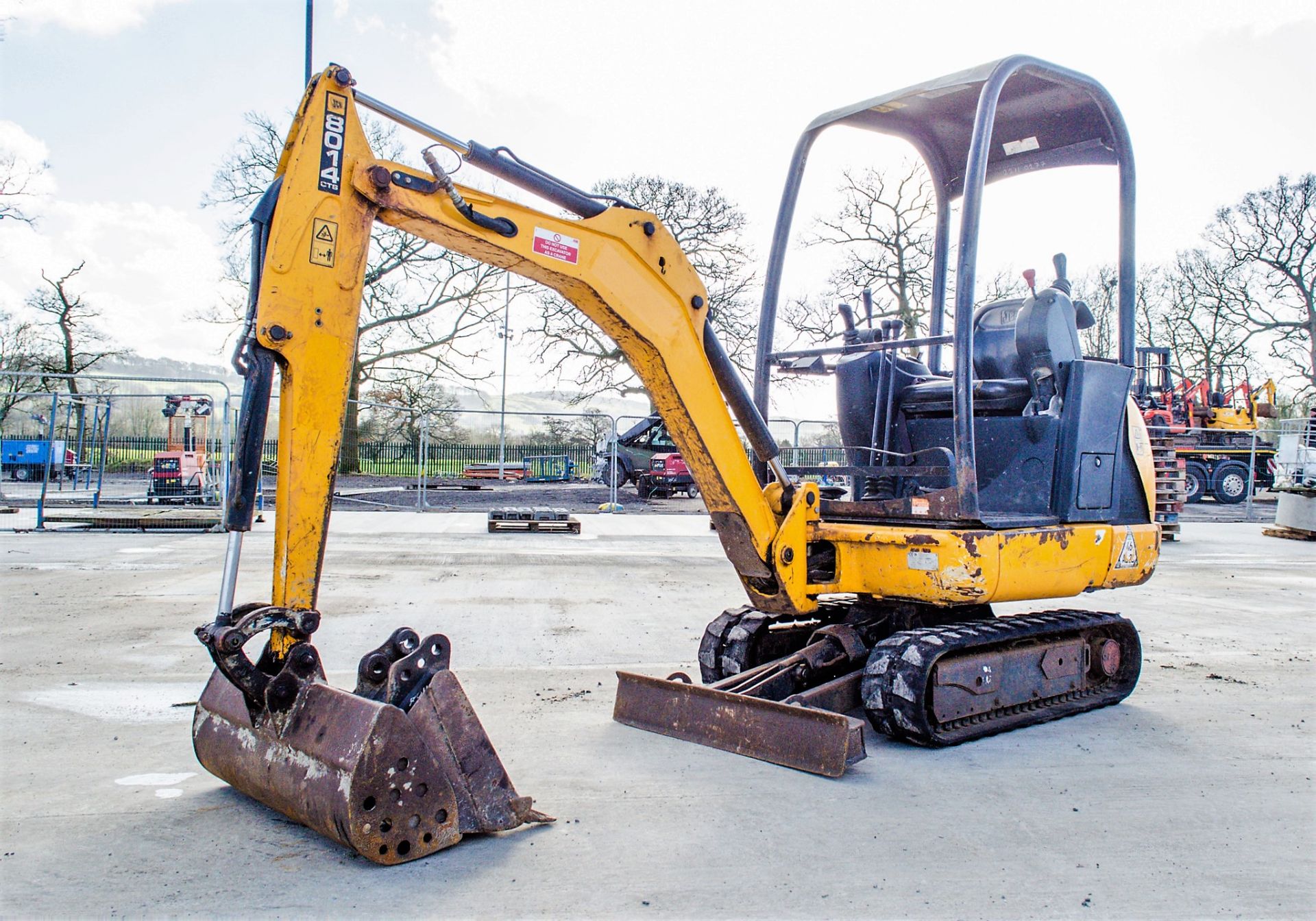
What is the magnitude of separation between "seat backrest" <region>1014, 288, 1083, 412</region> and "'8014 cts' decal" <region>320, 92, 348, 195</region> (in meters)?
3.52

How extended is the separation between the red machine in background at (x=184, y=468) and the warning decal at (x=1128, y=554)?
15.8 m

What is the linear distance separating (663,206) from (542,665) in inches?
978

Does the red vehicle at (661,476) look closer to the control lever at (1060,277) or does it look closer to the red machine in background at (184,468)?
the red machine in background at (184,468)

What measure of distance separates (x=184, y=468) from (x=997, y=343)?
56.1 feet

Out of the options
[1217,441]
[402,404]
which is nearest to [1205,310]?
[1217,441]

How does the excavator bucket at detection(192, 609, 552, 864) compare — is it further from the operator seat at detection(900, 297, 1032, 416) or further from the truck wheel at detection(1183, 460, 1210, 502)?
the truck wheel at detection(1183, 460, 1210, 502)

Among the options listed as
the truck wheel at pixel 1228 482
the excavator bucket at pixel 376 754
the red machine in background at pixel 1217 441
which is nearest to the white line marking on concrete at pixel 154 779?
the excavator bucket at pixel 376 754

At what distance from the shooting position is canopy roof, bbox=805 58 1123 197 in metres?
5.22

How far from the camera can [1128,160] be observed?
5664 mm

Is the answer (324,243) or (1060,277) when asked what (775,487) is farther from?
(324,243)

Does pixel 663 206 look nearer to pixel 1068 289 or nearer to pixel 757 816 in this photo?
pixel 1068 289

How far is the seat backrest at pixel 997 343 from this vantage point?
17.4 feet

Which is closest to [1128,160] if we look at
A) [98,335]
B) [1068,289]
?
[1068,289]

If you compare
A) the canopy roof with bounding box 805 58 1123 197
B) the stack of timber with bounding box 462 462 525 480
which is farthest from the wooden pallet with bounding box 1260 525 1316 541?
the stack of timber with bounding box 462 462 525 480
